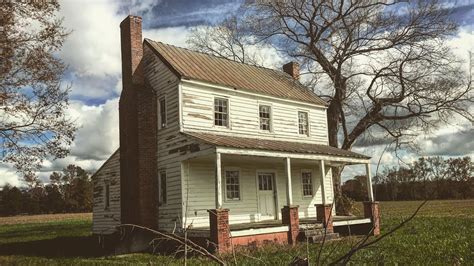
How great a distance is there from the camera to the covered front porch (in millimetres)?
15180

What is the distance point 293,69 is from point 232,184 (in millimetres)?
11031

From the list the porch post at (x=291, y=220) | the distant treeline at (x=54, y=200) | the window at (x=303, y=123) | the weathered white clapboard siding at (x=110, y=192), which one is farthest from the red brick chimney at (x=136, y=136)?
the distant treeline at (x=54, y=200)

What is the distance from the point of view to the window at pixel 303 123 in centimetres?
2236

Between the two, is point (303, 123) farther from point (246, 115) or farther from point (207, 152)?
point (207, 152)

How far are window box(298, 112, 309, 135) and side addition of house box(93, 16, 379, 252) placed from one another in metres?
0.39

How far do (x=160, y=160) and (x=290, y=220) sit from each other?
609 centimetres

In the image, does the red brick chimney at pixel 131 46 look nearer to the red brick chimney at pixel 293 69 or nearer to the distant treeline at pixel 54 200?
the red brick chimney at pixel 293 69

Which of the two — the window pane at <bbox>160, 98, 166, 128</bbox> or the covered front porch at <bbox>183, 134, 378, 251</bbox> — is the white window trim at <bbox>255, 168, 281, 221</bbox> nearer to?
the covered front porch at <bbox>183, 134, 378, 251</bbox>

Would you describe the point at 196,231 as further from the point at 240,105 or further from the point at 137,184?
the point at 240,105

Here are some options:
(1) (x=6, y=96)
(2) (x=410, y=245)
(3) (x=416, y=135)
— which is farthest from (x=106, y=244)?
(3) (x=416, y=135)

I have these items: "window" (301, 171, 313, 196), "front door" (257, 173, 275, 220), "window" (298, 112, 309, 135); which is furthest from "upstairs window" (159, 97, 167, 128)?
"window" (301, 171, 313, 196)

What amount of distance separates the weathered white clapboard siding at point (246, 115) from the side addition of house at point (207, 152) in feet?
0.16

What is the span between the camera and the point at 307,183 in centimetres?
2178

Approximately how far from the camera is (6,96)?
14.5 metres
